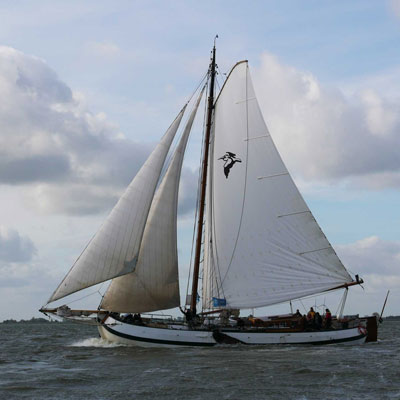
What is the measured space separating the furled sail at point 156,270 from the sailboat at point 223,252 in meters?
0.06

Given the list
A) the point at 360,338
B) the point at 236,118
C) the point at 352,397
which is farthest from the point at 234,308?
the point at 352,397

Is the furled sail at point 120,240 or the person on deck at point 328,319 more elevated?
the furled sail at point 120,240

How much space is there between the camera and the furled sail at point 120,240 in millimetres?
41094

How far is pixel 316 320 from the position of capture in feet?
149

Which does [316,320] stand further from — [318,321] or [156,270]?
[156,270]

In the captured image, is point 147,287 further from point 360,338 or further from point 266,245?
point 360,338

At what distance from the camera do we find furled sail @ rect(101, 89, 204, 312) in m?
43.4

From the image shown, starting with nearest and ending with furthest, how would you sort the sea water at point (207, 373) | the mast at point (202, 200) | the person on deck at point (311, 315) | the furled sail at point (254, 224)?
the sea water at point (207, 373) → the furled sail at point (254, 224) → the person on deck at point (311, 315) → the mast at point (202, 200)

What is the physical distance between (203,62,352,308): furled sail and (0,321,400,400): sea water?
13.5 ft

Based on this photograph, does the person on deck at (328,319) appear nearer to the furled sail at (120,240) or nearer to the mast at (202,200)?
the mast at (202,200)

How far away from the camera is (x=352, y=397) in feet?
89.4

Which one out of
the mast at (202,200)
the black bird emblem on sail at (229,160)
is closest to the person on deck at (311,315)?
the mast at (202,200)

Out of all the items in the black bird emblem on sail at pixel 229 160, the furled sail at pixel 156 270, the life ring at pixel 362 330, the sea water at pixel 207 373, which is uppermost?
the black bird emblem on sail at pixel 229 160

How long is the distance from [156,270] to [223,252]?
16.0 feet
